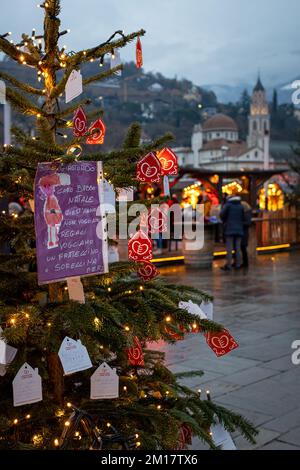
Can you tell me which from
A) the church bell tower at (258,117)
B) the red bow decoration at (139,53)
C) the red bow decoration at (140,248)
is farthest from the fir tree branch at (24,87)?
the church bell tower at (258,117)

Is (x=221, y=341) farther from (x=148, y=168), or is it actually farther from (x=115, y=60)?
(x=115, y=60)

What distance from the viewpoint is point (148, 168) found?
10.7 feet

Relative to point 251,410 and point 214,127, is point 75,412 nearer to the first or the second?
point 251,410

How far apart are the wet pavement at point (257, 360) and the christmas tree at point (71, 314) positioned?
140 centimetres

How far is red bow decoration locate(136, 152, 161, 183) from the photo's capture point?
3.25 m

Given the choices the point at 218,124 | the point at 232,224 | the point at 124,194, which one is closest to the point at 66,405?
the point at 124,194

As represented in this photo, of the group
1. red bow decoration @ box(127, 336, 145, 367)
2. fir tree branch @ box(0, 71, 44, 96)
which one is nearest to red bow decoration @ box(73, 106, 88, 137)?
fir tree branch @ box(0, 71, 44, 96)

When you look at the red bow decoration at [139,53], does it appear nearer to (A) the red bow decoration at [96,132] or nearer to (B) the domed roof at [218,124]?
(A) the red bow decoration at [96,132]

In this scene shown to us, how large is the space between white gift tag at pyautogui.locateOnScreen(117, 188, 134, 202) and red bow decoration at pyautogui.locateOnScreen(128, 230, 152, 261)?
23 cm

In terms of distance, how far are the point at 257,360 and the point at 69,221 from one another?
452cm

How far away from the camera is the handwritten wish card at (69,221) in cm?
295

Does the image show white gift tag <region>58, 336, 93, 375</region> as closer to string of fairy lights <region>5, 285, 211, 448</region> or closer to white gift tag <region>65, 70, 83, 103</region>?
string of fairy lights <region>5, 285, 211, 448</region>
